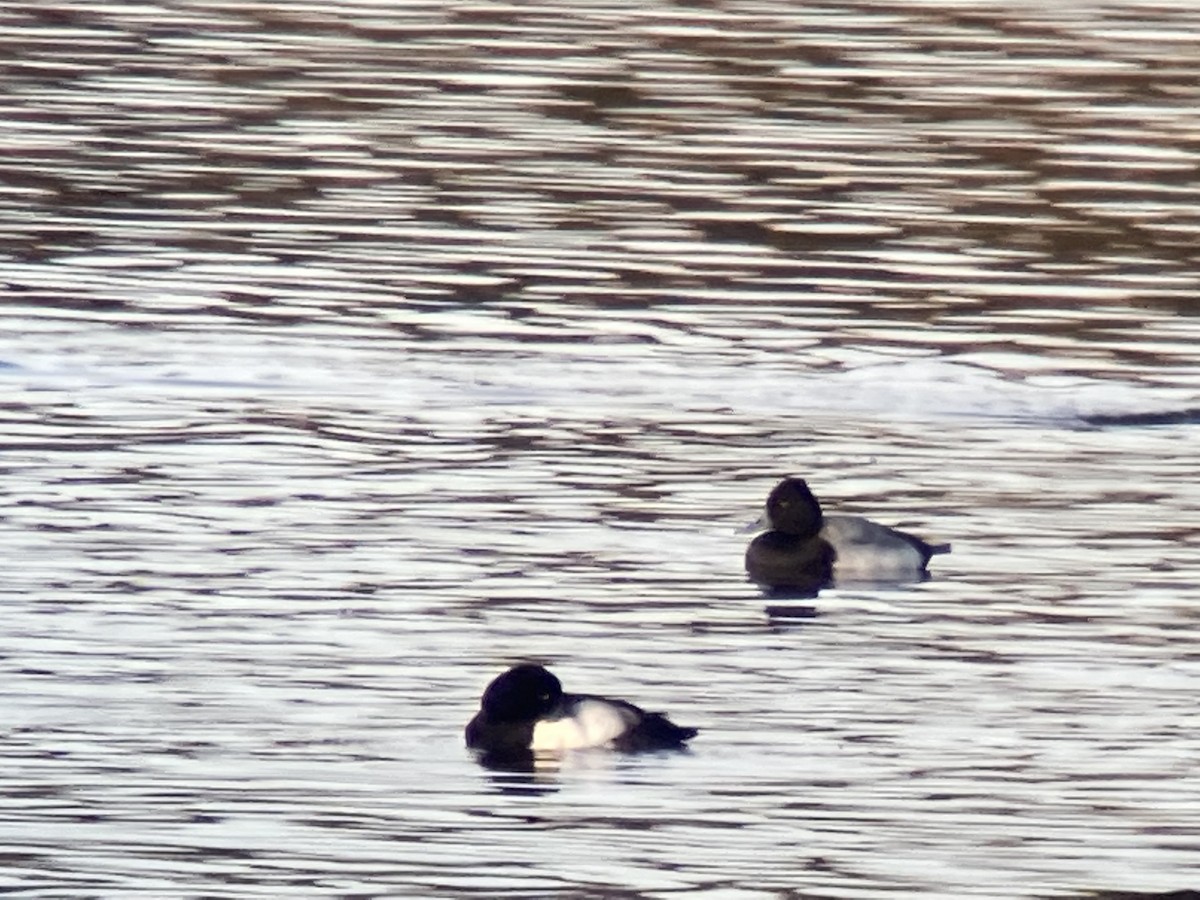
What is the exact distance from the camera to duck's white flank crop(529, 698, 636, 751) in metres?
10.7

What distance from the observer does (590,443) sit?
1542 centimetres

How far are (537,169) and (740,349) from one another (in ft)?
17.4

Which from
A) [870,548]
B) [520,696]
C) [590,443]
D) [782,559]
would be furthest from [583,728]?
[590,443]

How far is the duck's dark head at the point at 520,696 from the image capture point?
1070cm

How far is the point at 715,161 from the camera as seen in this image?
900 inches

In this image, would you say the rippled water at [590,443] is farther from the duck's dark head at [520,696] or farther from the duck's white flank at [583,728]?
the duck's dark head at [520,696]

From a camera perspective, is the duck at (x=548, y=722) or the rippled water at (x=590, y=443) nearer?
the rippled water at (x=590, y=443)

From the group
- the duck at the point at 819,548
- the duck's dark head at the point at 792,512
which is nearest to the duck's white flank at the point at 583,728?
the duck at the point at 819,548

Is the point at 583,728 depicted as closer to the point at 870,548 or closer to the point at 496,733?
the point at 496,733

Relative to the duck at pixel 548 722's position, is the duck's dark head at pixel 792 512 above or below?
below

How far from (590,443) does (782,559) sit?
214 centimetres

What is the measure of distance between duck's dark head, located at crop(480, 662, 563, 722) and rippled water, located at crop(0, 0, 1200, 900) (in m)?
0.22

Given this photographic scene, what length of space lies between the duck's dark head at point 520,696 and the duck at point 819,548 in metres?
2.71

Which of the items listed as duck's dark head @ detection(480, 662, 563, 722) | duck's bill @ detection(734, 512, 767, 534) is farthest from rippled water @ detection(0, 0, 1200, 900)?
duck's dark head @ detection(480, 662, 563, 722)
